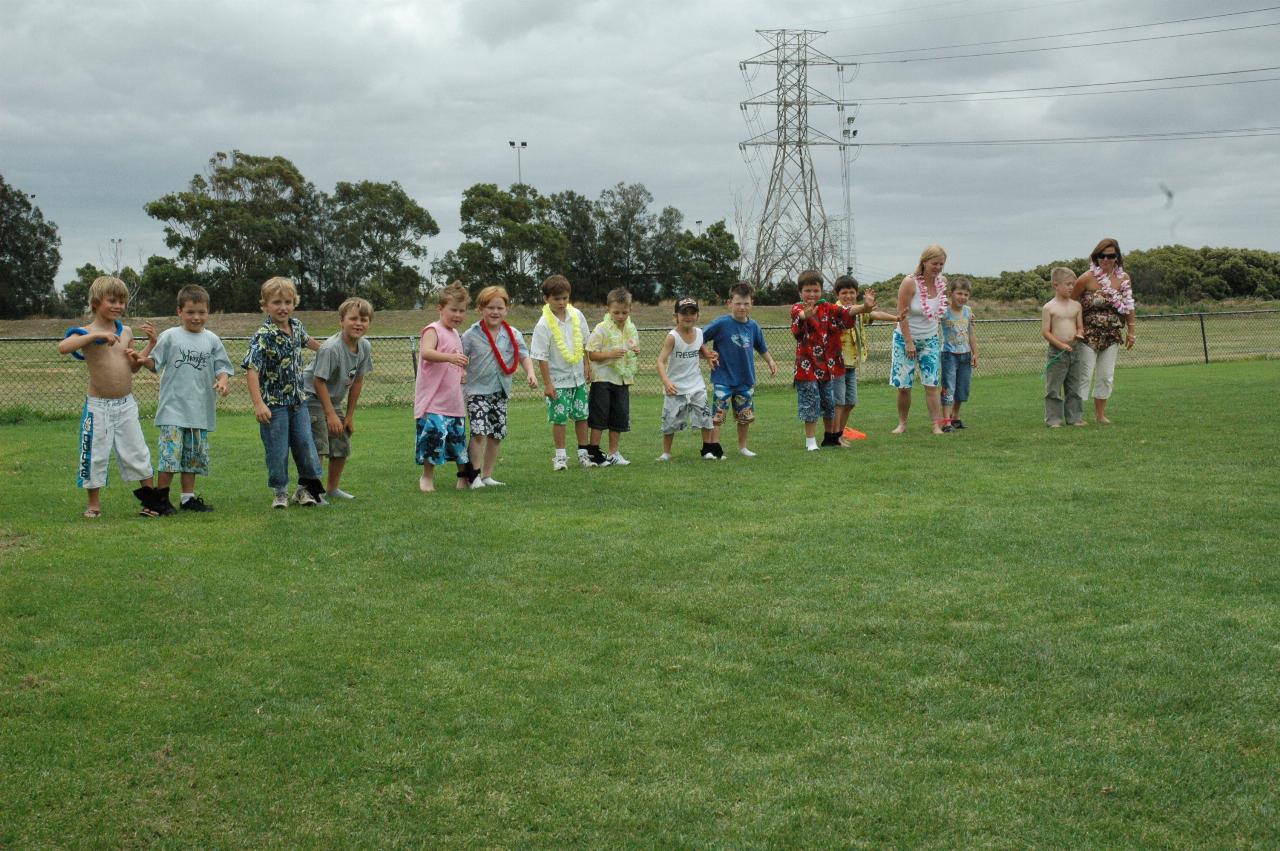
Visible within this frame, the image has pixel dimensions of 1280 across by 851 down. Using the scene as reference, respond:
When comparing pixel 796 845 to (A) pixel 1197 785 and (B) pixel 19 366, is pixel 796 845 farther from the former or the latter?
(B) pixel 19 366

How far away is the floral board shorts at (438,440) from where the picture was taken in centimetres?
894

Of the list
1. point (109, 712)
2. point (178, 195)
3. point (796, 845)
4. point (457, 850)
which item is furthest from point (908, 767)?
point (178, 195)

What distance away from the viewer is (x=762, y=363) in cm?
2650

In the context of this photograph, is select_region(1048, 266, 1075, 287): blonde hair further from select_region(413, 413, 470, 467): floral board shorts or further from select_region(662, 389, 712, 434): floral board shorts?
select_region(413, 413, 470, 467): floral board shorts

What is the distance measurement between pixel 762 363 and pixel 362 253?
87.1 ft

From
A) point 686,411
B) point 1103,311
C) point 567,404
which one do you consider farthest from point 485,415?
point 1103,311

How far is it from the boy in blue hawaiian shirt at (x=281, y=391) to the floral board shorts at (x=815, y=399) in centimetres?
502

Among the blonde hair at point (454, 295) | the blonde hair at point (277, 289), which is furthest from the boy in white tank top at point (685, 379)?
the blonde hair at point (277, 289)

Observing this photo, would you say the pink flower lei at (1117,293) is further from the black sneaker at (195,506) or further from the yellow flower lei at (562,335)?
the black sneaker at (195,506)

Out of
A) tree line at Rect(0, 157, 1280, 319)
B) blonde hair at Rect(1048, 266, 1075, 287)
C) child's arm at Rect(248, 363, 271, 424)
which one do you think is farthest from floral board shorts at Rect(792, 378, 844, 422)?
tree line at Rect(0, 157, 1280, 319)

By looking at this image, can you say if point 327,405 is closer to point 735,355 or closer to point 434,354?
point 434,354

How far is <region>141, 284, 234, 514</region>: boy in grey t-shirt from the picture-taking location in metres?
7.94

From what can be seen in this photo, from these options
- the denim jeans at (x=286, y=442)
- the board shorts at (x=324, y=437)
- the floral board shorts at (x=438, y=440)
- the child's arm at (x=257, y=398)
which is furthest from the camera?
the floral board shorts at (x=438, y=440)

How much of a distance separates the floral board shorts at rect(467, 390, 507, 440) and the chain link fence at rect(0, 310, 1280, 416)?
469 centimetres
